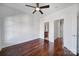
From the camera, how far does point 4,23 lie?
253cm

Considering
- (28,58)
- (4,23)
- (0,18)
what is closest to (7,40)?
(4,23)

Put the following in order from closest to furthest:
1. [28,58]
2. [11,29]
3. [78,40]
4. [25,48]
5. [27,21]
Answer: [28,58]
[25,48]
[78,40]
[27,21]
[11,29]

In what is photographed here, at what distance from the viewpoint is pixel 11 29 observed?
8.48ft

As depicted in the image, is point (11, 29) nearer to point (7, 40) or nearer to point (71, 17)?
point (7, 40)

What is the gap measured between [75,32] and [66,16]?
0.57 metres

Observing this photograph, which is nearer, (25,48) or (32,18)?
(25,48)

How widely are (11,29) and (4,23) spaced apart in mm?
272

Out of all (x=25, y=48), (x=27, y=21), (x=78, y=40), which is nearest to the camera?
(x=25, y=48)

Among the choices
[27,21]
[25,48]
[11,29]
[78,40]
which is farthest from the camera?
[11,29]

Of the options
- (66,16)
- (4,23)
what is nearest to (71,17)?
(66,16)

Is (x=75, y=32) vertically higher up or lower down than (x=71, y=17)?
lower down

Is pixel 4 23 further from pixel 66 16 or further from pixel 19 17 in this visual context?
pixel 66 16

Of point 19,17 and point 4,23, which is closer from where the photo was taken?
point 19,17

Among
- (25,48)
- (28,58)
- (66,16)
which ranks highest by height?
(66,16)
